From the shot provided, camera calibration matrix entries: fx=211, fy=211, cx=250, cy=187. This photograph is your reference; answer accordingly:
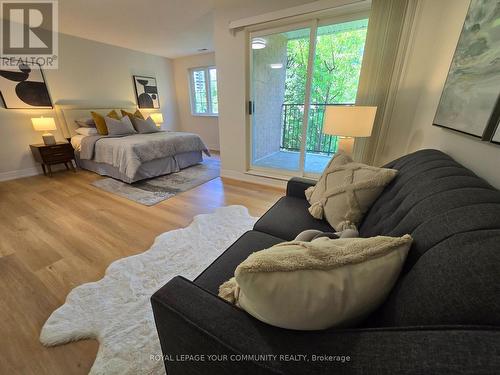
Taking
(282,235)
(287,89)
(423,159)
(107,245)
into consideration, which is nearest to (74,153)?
(107,245)

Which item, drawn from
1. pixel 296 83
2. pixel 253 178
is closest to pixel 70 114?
pixel 253 178

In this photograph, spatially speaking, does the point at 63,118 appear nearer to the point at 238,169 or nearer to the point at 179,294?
the point at 238,169

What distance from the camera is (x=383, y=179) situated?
1.09 m

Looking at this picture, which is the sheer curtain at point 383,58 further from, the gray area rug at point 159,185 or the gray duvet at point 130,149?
the gray duvet at point 130,149

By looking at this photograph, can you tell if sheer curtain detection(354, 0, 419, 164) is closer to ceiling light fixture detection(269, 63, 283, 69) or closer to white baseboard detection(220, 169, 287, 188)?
white baseboard detection(220, 169, 287, 188)

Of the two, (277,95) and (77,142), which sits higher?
(277,95)

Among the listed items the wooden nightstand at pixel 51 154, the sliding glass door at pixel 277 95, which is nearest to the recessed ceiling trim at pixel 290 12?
the sliding glass door at pixel 277 95

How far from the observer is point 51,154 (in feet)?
11.7

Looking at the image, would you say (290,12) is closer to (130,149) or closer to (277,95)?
(277,95)

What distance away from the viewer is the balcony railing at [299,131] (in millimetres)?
4004

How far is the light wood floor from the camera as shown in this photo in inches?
43.5

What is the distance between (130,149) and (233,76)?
6.13ft

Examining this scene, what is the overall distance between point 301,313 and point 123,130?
4534 mm

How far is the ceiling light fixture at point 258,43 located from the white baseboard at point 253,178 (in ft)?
6.06
